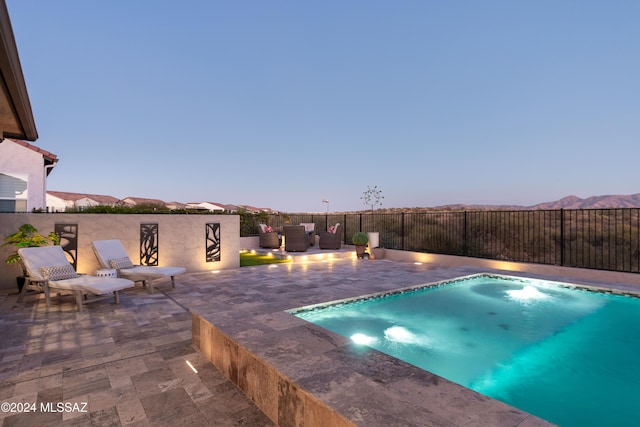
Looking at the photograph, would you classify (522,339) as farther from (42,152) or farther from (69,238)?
(42,152)

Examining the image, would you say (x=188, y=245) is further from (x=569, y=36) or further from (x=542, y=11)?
(x=569, y=36)

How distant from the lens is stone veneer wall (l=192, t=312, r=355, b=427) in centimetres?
179

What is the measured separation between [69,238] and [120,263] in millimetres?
1479

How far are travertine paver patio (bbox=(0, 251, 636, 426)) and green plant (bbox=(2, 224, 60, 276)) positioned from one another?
0.72m

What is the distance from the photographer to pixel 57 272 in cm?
525

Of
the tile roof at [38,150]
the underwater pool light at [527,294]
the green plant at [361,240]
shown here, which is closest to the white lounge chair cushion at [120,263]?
the green plant at [361,240]

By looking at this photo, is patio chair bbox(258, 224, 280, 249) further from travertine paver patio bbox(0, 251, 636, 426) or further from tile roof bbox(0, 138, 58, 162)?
tile roof bbox(0, 138, 58, 162)

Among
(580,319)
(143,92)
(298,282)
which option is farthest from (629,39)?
(143,92)

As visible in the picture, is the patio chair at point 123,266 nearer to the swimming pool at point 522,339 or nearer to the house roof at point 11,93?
the house roof at point 11,93

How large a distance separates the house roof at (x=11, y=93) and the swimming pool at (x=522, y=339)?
→ 13.4 feet

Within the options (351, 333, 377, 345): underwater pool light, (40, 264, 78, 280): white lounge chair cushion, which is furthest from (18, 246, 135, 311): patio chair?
(351, 333, 377, 345): underwater pool light

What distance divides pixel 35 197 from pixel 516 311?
15.0 m

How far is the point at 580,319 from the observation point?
5.19 m

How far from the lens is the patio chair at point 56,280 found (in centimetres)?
489
